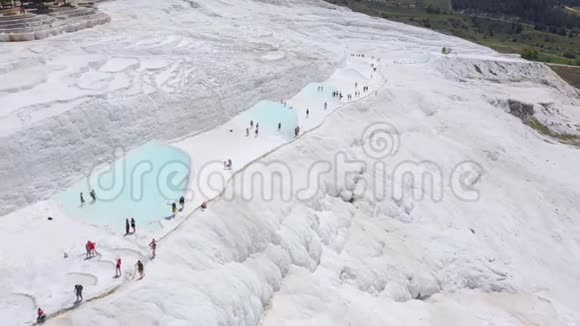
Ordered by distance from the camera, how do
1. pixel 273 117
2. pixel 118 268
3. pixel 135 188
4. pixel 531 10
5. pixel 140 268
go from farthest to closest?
1. pixel 531 10
2. pixel 273 117
3. pixel 135 188
4. pixel 118 268
5. pixel 140 268

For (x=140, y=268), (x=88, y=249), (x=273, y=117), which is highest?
(x=273, y=117)

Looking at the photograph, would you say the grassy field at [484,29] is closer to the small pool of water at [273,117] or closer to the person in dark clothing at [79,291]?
the small pool of water at [273,117]

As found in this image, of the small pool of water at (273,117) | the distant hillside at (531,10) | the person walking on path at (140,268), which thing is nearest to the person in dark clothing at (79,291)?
the person walking on path at (140,268)

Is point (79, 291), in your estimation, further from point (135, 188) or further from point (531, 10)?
point (531, 10)

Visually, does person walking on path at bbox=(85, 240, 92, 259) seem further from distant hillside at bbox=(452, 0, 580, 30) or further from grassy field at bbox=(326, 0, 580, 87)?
distant hillside at bbox=(452, 0, 580, 30)

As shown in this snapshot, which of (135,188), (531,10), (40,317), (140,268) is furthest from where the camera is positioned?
(531,10)

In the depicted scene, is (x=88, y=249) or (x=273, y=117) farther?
(x=273, y=117)

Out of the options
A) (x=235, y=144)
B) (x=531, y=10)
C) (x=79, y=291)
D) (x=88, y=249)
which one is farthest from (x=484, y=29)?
(x=79, y=291)

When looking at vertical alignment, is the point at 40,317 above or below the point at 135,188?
below

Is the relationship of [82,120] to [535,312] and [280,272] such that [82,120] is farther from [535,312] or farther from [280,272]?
[535,312]
